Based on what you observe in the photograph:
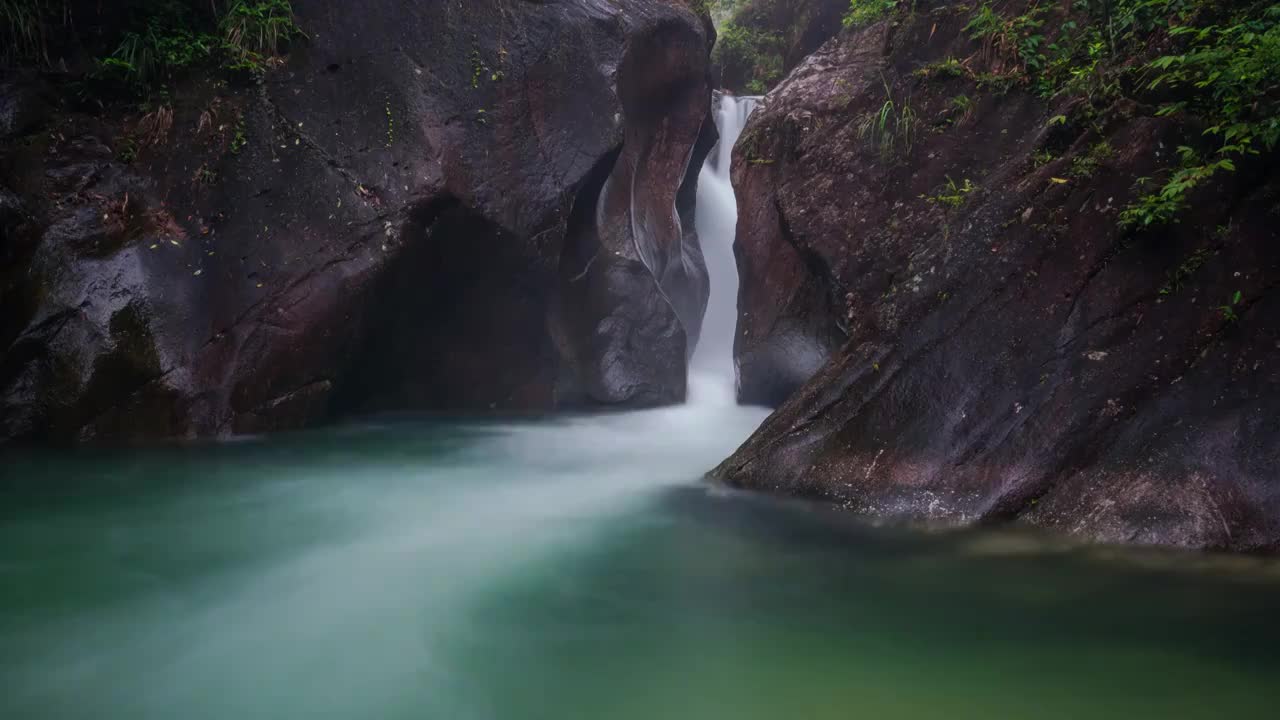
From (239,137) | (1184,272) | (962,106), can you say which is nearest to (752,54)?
(962,106)

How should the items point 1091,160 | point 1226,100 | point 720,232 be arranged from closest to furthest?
point 1226,100 < point 1091,160 < point 720,232

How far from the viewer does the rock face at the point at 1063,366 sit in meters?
4.34

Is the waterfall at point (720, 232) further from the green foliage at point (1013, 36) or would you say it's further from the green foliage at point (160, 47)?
the green foliage at point (160, 47)

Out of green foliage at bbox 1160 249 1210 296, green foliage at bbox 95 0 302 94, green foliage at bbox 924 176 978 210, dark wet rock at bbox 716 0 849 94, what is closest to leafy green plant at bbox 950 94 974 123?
green foliage at bbox 924 176 978 210

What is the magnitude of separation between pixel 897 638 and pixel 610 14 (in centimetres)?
915

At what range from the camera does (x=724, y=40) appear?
18.2 m

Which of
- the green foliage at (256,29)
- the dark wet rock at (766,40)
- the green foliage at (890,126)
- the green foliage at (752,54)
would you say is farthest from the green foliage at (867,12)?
the green foliage at (752,54)

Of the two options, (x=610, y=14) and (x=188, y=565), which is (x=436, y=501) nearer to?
(x=188, y=565)

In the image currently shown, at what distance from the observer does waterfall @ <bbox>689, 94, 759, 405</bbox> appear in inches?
568

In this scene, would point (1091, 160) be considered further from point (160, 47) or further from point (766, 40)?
point (766, 40)

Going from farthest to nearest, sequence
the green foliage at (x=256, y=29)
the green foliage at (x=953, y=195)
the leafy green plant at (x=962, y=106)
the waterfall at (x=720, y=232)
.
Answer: the waterfall at (x=720, y=232)
the green foliage at (x=256, y=29)
the leafy green plant at (x=962, y=106)
the green foliage at (x=953, y=195)

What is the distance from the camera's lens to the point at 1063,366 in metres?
4.96

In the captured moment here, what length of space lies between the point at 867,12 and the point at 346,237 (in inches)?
244

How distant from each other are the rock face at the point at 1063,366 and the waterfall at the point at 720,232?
762 cm
